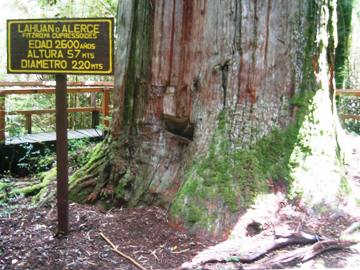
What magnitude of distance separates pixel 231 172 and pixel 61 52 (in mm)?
1793

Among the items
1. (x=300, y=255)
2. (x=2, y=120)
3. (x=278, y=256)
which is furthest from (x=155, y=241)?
(x=2, y=120)

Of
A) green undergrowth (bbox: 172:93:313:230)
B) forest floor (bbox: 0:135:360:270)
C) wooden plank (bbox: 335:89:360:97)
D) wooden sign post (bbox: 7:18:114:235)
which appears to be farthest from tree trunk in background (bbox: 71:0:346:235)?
wooden plank (bbox: 335:89:360:97)

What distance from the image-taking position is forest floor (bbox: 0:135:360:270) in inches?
146

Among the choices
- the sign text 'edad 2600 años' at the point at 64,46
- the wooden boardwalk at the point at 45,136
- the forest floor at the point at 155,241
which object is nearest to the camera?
the forest floor at the point at 155,241

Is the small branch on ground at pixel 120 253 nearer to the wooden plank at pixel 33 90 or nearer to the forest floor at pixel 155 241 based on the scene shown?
the forest floor at pixel 155 241

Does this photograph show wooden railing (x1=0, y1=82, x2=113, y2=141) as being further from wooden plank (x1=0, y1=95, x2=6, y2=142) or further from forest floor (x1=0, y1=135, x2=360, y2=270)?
forest floor (x1=0, y1=135, x2=360, y2=270)

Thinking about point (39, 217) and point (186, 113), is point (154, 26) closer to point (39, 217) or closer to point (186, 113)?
point (186, 113)

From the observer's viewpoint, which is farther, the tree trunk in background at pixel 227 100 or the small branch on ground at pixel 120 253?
the tree trunk in background at pixel 227 100

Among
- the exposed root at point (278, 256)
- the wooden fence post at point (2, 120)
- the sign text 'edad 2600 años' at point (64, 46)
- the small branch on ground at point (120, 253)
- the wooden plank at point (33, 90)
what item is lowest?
the small branch on ground at point (120, 253)

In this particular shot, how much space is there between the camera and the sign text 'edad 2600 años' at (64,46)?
4.11 meters

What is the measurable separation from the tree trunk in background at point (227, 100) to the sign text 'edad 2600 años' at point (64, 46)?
882 mm

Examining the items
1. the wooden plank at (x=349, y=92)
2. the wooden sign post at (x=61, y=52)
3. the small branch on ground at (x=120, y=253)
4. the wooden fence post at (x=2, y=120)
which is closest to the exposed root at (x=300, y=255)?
the small branch on ground at (x=120, y=253)

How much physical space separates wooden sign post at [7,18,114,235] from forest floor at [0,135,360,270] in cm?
29

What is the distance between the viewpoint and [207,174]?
4320 millimetres
